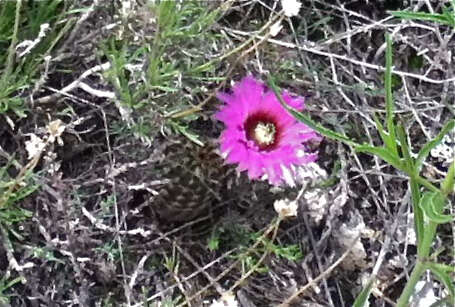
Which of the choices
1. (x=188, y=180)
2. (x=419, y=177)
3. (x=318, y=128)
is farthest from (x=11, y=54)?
(x=419, y=177)

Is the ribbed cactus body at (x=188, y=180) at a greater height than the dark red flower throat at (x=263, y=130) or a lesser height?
lesser

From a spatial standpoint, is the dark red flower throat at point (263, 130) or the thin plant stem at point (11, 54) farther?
the dark red flower throat at point (263, 130)

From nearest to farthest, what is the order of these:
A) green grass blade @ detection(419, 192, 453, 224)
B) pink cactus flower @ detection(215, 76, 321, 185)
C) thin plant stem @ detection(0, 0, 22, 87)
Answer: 1. green grass blade @ detection(419, 192, 453, 224)
2. thin plant stem @ detection(0, 0, 22, 87)
3. pink cactus flower @ detection(215, 76, 321, 185)

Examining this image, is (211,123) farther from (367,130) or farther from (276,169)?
(367,130)

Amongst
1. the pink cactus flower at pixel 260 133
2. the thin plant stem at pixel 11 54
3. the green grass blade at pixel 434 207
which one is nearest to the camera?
the green grass blade at pixel 434 207

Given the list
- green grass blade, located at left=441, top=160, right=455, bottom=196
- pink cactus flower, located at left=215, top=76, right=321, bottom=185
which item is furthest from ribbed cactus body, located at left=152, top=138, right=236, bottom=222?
green grass blade, located at left=441, top=160, right=455, bottom=196

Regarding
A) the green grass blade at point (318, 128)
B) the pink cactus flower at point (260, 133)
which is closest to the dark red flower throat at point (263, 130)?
the pink cactus flower at point (260, 133)

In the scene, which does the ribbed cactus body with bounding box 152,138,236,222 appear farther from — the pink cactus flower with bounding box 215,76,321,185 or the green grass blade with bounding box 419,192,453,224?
the green grass blade with bounding box 419,192,453,224

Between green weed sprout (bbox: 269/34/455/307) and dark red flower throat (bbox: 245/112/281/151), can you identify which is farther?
dark red flower throat (bbox: 245/112/281/151)

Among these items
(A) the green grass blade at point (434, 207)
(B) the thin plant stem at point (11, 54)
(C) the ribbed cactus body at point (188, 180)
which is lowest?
(C) the ribbed cactus body at point (188, 180)

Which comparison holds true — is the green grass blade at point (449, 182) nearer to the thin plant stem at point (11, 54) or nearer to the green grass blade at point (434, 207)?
the green grass blade at point (434, 207)

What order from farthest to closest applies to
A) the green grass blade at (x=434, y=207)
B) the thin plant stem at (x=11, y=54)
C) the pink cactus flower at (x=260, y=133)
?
the pink cactus flower at (x=260, y=133), the thin plant stem at (x=11, y=54), the green grass blade at (x=434, y=207)
